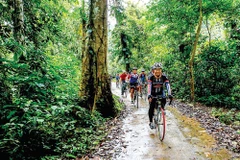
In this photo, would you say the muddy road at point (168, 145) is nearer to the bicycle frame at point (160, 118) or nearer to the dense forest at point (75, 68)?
the bicycle frame at point (160, 118)

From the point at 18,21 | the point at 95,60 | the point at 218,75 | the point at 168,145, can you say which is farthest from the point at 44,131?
the point at 218,75

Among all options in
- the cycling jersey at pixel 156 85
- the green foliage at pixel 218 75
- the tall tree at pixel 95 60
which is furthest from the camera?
the green foliage at pixel 218 75

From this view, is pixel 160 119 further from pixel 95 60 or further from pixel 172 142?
pixel 95 60

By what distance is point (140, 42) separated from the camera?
32188 mm

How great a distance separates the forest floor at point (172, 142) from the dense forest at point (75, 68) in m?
0.60

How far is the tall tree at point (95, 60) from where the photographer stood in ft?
30.7

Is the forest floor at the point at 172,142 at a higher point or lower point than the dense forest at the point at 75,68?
lower

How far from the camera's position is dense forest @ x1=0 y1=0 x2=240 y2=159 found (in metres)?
4.73

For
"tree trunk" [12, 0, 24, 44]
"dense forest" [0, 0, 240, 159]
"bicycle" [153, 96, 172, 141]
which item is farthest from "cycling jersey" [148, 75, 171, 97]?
"tree trunk" [12, 0, 24, 44]

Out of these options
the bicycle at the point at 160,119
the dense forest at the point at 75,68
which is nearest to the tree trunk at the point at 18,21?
the dense forest at the point at 75,68

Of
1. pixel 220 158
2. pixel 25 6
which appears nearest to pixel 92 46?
pixel 25 6

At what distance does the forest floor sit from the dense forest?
1.96 feet

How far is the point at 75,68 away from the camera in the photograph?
11.6 metres

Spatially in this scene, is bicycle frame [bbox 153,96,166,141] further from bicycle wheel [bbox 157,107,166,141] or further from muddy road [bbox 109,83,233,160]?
muddy road [bbox 109,83,233,160]
